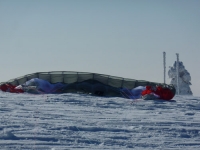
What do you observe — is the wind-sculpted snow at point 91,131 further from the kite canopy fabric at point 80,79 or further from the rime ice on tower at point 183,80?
the rime ice on tower at point 183,80

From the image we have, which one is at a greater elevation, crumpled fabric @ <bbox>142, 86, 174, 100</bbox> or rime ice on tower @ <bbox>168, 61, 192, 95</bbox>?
rime ice on tower @ <bbox>168, 61, 192, 95</bbox>

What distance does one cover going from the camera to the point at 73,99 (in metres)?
13.9

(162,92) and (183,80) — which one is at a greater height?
(183,80)

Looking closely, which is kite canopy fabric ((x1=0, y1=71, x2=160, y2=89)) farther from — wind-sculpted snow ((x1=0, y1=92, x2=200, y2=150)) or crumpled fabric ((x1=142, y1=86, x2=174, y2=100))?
wind-sculpted snow ((x1=0, y1=92, x2=200, y2=150))

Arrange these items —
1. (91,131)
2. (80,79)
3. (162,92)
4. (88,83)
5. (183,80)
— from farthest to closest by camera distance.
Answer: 1. (183,80)
2. (80,79)
3. (88,83)
4. (162,92)
5. (91,131)

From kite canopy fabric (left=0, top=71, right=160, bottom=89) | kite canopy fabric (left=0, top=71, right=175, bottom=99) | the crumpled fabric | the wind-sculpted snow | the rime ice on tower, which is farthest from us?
the rime ice on tower

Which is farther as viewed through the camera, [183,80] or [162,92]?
[183,80]

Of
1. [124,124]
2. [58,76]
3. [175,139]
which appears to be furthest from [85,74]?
[175,139]

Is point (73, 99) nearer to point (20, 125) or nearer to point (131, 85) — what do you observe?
point (20, 125)

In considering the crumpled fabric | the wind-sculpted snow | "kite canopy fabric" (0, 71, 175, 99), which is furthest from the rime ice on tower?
the wind-sculpted snow

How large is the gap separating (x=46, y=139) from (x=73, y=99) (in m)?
7.30

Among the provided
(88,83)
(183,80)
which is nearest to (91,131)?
(88,83)

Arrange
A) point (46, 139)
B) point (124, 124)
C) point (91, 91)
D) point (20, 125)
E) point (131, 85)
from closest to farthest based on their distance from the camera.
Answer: point (46, 139) < point (20, 125) < point (124, 124) < point (91, 91) < point (131, 85)

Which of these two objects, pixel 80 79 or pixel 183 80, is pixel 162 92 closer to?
pixel 80 79
